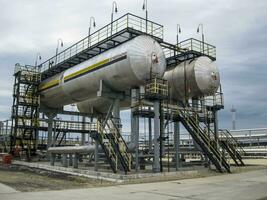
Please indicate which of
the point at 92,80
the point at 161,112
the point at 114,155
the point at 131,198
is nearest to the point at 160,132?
the point at 161,112

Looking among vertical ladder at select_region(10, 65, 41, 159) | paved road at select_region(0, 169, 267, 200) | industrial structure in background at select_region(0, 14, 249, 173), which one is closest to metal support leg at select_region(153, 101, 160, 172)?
industrial structure in background at select_region(0, 14, 249, 173)

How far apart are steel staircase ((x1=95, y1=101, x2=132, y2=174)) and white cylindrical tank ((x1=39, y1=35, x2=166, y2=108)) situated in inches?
110

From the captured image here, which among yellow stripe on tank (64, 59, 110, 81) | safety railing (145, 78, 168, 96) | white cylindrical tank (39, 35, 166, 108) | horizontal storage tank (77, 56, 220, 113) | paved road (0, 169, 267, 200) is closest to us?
paved road (0, 169, 267, 200)

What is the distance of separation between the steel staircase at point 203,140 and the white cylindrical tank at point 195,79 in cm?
207

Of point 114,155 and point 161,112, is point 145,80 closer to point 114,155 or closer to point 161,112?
point 161,112

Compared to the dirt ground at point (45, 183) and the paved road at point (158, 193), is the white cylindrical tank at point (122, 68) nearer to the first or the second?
the dirt ground at point (45, 183)

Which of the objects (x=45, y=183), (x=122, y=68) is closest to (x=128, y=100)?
(x=122, y=68)

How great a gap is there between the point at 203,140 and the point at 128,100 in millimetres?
5767

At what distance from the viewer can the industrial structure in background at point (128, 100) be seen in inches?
722

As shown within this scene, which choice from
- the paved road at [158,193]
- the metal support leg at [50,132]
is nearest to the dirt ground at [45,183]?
the paved road at [158,193]

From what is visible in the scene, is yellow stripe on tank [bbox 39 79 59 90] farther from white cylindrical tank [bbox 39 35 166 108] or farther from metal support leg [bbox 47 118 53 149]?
white cylindrical tank [bbox 39 35 166 108]

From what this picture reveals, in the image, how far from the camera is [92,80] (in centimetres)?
2141

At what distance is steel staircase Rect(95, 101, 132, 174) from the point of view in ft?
54.3

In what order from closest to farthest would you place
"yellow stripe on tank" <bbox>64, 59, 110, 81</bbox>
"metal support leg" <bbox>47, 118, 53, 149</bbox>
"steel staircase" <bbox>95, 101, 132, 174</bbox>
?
"steel staircase" <bbox>95, 101, 132, 174</bbox> → "yellow stripe on tank" <bbox>64, 59, 110, 81</bbox> → "metal support leg" <bbox>47, 118, 53, 149</bbox>
